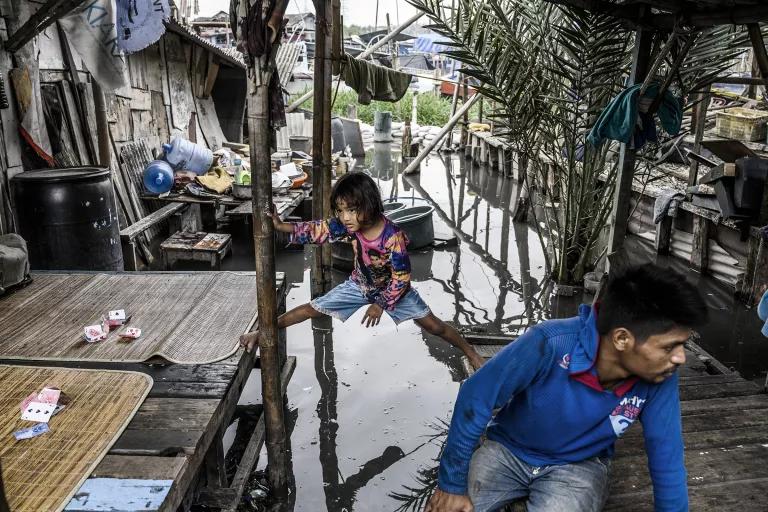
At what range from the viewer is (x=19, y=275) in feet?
14.2

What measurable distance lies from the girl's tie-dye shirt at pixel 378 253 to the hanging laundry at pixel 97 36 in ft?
11.5

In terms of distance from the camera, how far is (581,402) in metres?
2.17

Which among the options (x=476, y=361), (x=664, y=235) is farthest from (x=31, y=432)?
(x=664, y=235)

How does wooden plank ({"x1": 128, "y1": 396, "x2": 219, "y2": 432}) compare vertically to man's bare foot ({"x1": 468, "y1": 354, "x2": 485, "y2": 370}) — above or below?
above

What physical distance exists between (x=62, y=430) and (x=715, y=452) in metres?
3.24

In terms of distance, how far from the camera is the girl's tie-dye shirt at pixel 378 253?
3949mm

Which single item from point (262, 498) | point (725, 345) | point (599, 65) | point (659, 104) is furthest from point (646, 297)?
point (725, 345)

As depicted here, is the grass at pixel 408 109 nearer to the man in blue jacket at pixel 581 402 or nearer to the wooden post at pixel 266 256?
Answer: the wooden post at pixel 266 256

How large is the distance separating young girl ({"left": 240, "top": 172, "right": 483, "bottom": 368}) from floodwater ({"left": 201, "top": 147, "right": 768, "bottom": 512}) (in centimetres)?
78

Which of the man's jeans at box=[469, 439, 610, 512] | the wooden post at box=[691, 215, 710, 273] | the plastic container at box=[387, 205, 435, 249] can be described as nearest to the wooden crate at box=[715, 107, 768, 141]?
the wooden post at box=[691, 215, 710, 273]

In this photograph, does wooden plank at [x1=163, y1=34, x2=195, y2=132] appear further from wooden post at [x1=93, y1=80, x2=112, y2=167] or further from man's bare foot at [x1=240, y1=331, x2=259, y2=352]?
man's bare foot at [x1=240, y1=331, x2=259, y2=352]

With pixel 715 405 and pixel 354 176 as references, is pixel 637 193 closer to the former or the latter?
pixel 715 405

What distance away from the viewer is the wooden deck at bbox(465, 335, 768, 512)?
2.64 metres

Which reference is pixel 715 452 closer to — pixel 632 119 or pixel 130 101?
pixel 632 119
